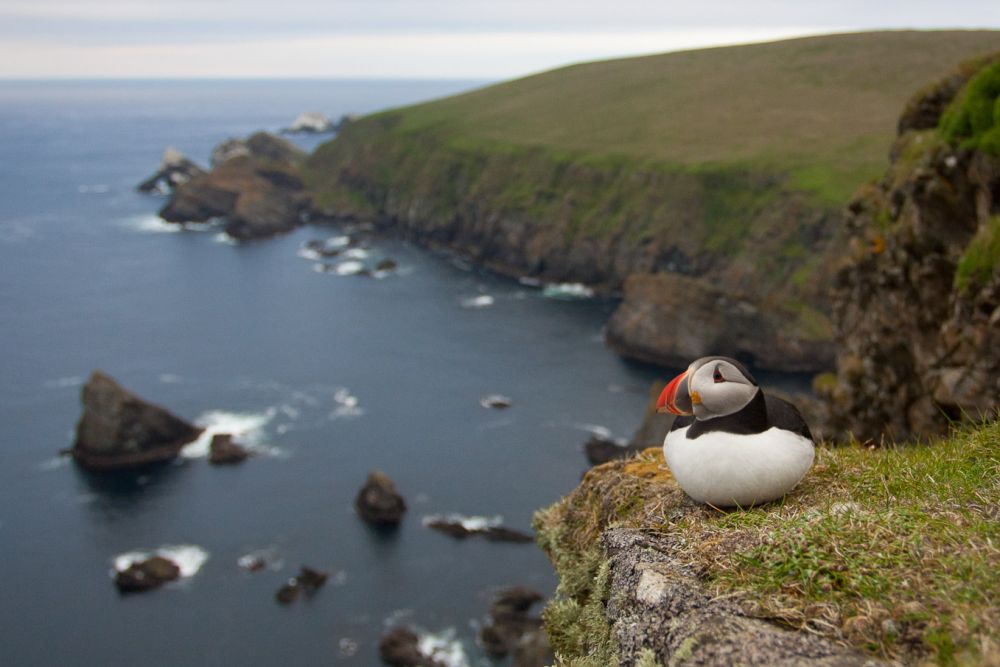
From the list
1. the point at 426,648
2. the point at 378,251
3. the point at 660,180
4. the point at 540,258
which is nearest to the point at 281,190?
the point at 378,251

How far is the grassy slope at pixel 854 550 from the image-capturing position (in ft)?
21.0

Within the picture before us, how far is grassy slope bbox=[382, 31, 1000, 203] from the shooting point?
13512cm

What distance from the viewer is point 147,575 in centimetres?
5422

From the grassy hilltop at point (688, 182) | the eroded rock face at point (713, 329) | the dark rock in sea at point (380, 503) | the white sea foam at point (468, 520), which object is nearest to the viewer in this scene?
the white sea foam at point (468, 520)

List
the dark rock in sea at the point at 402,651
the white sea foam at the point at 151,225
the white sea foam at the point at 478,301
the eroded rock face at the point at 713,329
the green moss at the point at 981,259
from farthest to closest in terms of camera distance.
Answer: the white sea foam at the point at 151,225, the white sea foam at the point at 478,301, the eroded rock face at the point at 713,329, the dark rock in sea at the point at 402,651, the green moss at the point at 981,259

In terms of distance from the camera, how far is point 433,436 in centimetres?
7531

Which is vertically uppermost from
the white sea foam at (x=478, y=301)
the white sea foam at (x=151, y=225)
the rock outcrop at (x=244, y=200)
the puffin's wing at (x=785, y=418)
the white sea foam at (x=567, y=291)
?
the puffin's wing at (x=785, y=418)

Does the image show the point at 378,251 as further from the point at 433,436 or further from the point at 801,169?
the point at 433,436

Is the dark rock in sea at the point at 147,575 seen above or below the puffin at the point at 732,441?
below

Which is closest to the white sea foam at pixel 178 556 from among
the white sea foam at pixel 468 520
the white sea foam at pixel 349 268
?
the white sea foam at pixel 468 520

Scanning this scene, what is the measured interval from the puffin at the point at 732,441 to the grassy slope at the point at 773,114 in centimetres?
11544

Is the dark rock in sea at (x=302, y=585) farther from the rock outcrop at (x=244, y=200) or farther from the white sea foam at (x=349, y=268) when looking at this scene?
the rock outcrop at (x=244, y=200)

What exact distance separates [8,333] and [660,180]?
92.7 m

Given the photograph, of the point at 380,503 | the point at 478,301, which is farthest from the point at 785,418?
the point at 478,301
